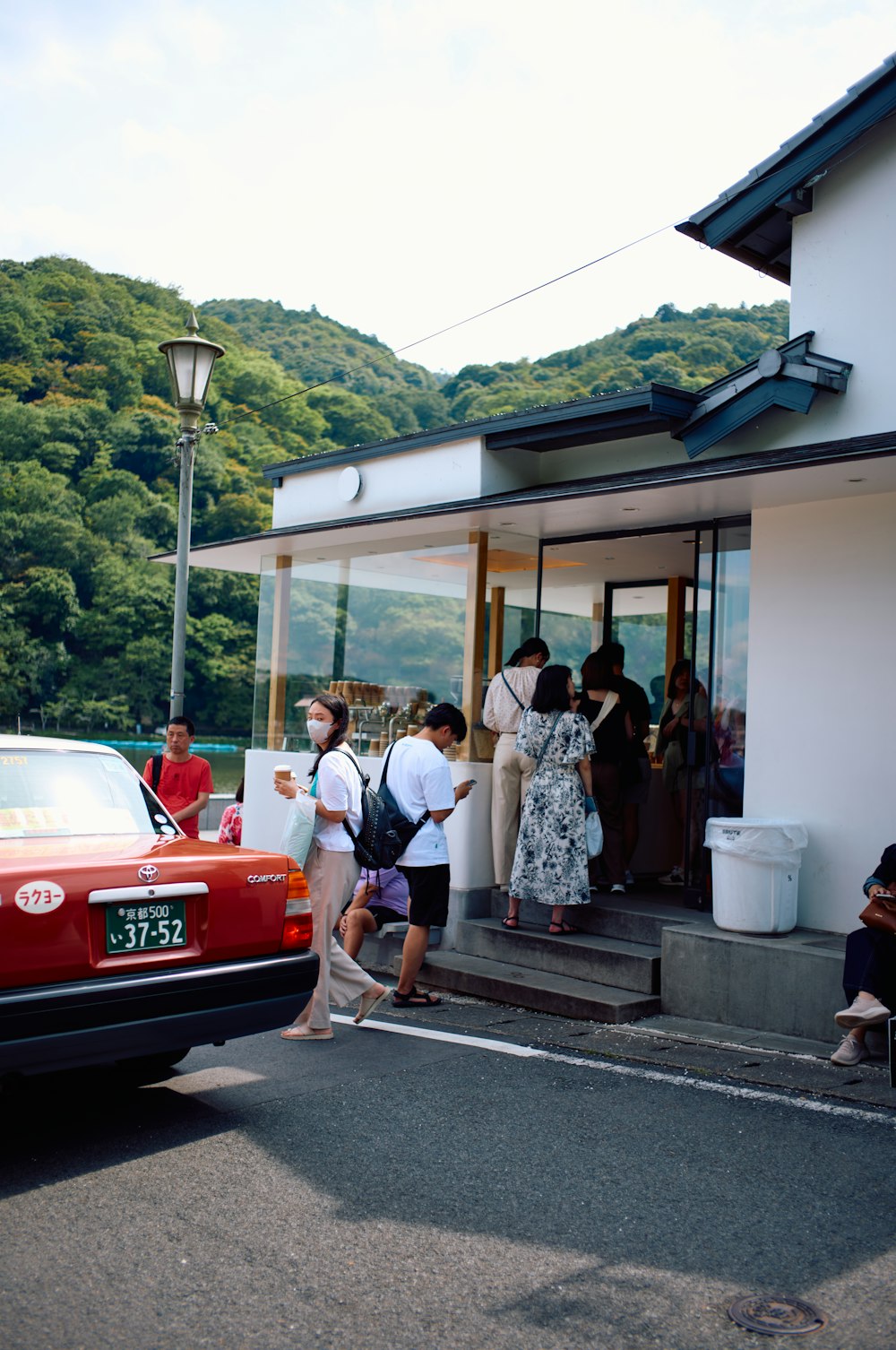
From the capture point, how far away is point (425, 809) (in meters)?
7.12

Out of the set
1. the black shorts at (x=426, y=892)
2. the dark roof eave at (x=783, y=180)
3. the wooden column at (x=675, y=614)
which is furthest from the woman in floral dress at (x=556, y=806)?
the dark roof eave at (x=783, y=180)

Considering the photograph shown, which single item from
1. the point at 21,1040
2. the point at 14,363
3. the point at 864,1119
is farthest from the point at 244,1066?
the point at 14,363

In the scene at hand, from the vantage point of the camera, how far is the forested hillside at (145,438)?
51.8 metres

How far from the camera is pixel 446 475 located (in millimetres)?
10125

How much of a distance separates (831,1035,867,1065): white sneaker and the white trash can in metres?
1.12

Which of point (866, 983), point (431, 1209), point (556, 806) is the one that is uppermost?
point (556, 806)

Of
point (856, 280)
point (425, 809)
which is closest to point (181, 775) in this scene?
point (425, 809)

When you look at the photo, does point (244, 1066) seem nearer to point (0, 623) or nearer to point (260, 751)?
point (260, 751)

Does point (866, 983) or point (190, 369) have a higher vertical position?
point (190, 369)

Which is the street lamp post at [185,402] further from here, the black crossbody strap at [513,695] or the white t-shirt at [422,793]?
the white t-shirt at [422,793]

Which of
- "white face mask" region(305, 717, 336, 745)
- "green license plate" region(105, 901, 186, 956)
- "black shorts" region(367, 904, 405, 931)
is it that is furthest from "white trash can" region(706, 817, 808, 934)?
"green license plate" region(105, 901, 186, 956)

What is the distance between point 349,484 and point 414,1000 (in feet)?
17.4

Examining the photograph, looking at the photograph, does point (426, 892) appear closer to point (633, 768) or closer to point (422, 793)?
point (422, 793)

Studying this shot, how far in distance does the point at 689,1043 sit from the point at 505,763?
2.82 m
